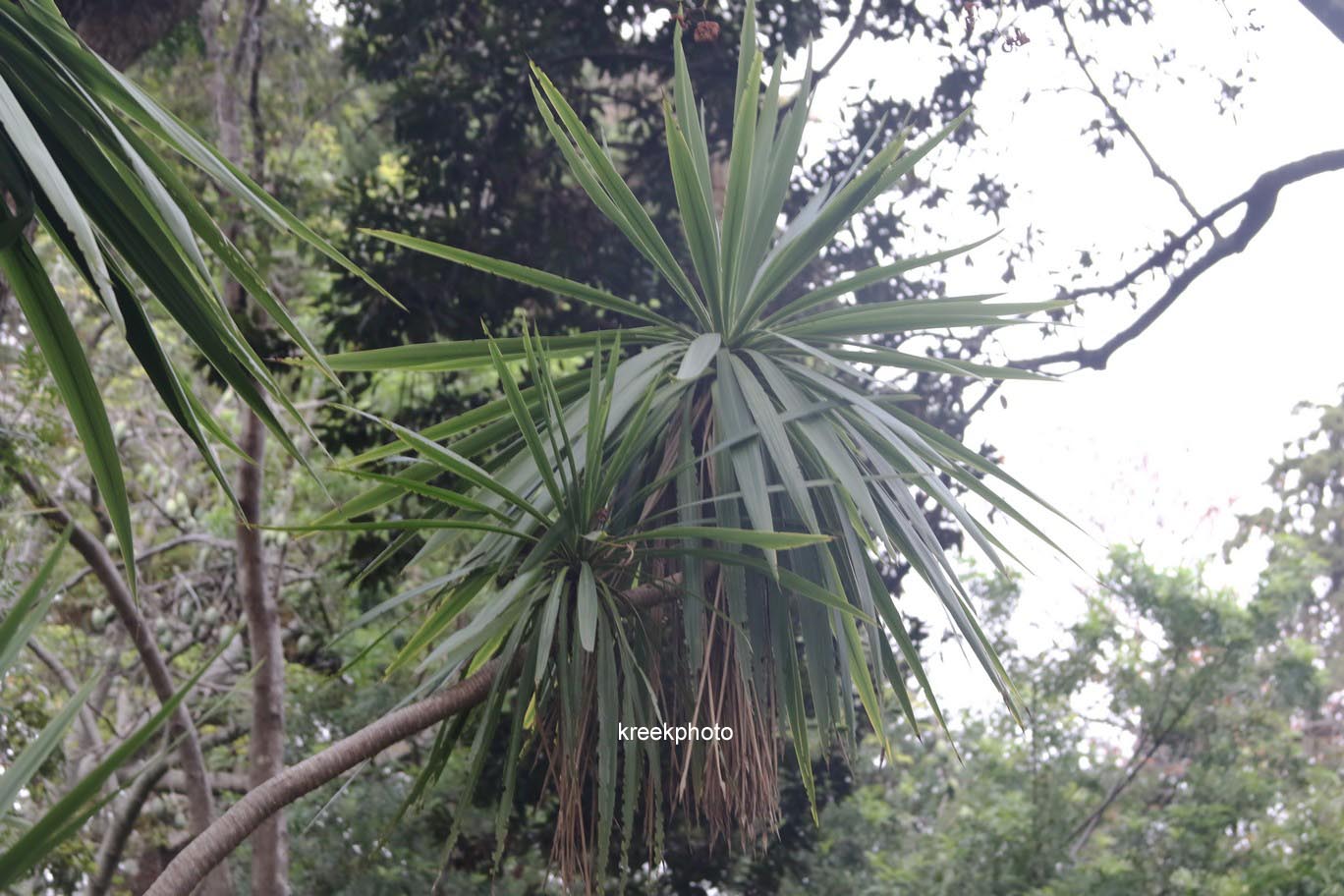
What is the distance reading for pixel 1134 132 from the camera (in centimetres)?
452

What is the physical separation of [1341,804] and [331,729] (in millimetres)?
3894

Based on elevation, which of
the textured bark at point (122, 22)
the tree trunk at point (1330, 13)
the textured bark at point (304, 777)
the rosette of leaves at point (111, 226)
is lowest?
the textured bark at point (304, 777)

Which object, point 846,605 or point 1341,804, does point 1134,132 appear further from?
point 846,605

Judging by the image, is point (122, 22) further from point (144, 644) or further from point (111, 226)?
point (111, 226)

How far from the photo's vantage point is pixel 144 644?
3.27 meters

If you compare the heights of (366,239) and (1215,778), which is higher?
(366,239)

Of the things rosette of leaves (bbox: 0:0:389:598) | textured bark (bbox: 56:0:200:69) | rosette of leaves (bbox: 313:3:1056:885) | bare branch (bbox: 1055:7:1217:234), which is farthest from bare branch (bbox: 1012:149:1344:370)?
rosette of leaves (bbox: 0:0:389:598)

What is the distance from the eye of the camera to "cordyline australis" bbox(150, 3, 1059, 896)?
1857mm

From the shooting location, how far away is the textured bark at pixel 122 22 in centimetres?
328

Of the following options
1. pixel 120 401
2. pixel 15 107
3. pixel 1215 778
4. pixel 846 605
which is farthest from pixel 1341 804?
pixel 120 401

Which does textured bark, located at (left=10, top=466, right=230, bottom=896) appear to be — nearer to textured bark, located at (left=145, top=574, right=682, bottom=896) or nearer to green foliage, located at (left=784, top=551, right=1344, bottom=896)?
textured bark, located at (left=145, top=574, right=682, bottom=896)

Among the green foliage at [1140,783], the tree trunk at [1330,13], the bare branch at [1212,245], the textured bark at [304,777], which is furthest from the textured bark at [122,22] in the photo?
the green foliage at [1140,783]

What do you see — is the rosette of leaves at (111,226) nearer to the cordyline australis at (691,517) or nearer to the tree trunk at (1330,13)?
the cordyline australis at (691,517)

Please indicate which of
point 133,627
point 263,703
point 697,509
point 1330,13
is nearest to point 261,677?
point 263,703
